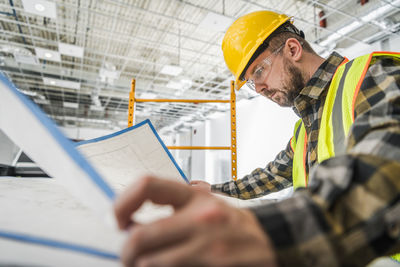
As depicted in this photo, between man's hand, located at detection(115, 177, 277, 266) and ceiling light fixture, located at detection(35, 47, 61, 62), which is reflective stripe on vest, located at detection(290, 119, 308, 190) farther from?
ceiling light fixture, located at detection(35, 47, 61, 62)

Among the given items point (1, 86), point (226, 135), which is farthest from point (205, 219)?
point (226, 135)

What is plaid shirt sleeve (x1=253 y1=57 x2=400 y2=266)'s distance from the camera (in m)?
0.26

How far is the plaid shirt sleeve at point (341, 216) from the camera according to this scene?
258mm

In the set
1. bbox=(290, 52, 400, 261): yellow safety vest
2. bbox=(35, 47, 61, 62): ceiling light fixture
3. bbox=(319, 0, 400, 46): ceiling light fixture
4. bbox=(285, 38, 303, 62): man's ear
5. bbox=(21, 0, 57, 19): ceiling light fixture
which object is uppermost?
bbox=(21, 0, 57, 19): ceiling light fixture

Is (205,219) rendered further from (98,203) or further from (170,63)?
(170,63)

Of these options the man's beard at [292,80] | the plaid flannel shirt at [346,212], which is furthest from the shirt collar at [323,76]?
the plaid flannel shirt at [346,212]

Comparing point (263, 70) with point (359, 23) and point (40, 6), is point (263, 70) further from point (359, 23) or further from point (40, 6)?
point (40, 6)

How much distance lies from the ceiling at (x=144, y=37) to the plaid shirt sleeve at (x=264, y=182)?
3.30 m

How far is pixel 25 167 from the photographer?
193 cm

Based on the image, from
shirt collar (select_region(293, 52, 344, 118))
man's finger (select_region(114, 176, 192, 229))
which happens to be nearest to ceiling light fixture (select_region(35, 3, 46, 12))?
shirt collar (select_region(293, 52, 344, 118))

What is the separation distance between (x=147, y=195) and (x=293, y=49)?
1.05m

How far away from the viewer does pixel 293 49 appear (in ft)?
3.47

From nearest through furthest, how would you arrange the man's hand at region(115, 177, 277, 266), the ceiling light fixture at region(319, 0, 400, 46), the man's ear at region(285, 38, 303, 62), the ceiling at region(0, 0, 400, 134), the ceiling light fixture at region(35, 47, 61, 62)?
the man's hand at region(115, 177, 277, 266), the man's ear at region(285, 38, 303, 62), the ceiling light fixture at region(319, 0, 400, 46), the ceiling at region(0, 0, 400, 134), the ceiling light fixture at region(35, 47, 61, 62)

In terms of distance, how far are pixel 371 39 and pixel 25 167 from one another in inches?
227
